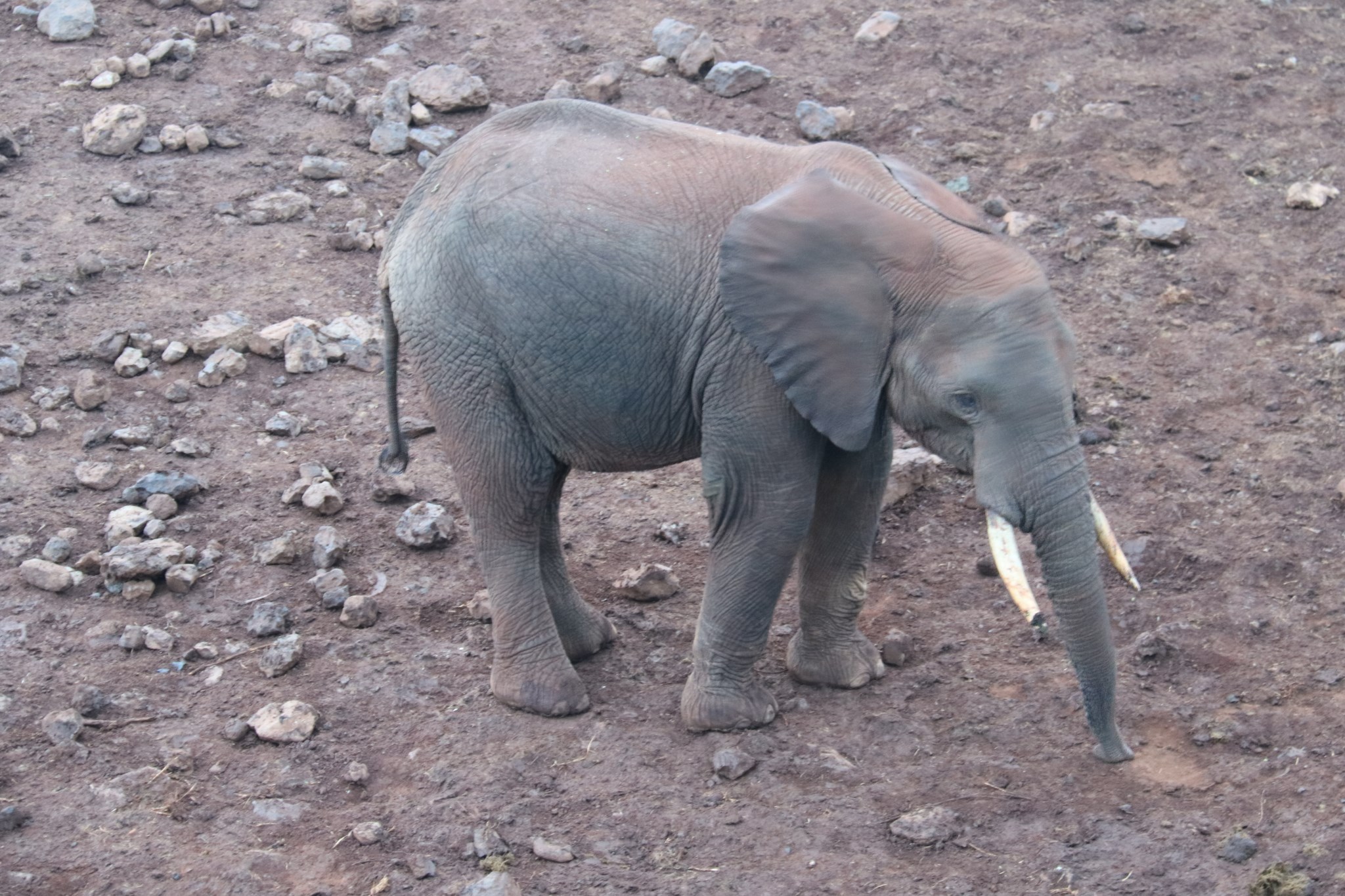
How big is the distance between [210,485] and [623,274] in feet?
9.79

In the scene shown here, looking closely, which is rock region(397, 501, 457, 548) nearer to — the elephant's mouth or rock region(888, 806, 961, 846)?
rock region(888, 806, 961, 846)

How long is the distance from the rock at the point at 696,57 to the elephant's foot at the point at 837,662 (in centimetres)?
581

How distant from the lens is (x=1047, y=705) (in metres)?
6.14

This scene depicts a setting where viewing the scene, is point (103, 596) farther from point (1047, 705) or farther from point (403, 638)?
point (1047, 705)

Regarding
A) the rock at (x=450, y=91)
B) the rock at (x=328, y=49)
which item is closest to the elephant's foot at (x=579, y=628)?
the rock at (x=450, y=91)

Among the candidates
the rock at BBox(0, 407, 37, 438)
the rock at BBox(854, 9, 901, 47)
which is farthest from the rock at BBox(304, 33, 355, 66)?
the rock at BBox(0, 407, 37, 438)

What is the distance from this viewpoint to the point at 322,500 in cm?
738

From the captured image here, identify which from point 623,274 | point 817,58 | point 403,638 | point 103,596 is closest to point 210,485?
point 103,596

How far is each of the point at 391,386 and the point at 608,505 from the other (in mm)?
1668

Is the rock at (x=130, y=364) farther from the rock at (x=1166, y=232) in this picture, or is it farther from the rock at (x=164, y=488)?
the rock at (x=1166, y=232)

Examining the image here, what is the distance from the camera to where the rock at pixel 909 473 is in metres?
7.59

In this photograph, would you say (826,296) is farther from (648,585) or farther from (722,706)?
(648,585)

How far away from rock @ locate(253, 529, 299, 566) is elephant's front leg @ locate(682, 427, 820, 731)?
200cm

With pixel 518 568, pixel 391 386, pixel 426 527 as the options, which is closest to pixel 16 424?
pixel 426 527
